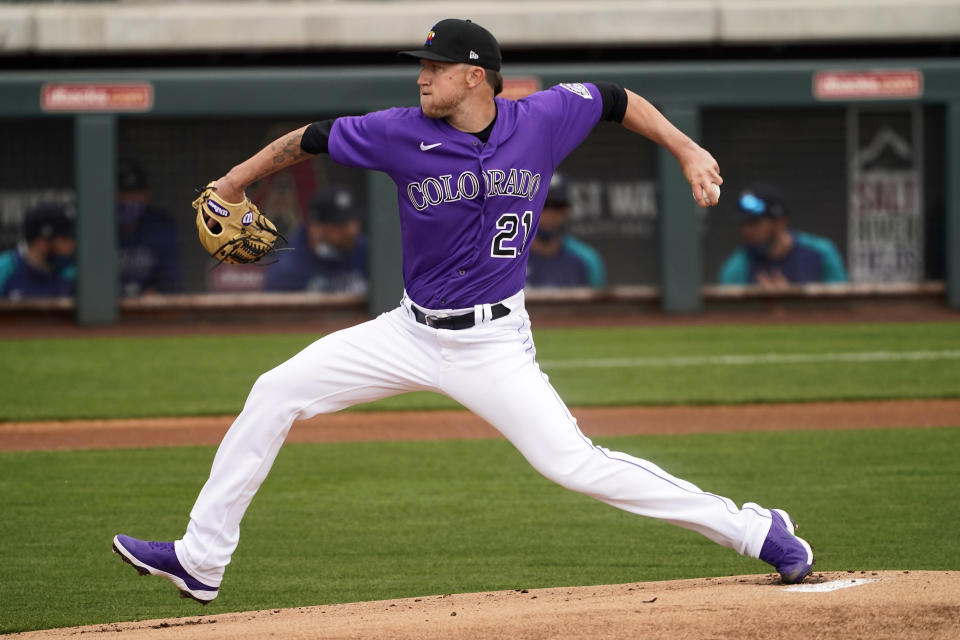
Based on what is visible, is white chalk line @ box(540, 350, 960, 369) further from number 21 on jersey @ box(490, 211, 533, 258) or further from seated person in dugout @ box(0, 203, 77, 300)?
number 21 on jersey @ box(490, 211, 533, 258)

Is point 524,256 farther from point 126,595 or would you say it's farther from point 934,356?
point 934,356

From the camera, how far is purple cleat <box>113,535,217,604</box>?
4000 mm

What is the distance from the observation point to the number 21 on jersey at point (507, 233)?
3967 millimetres

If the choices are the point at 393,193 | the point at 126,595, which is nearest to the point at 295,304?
the point at 393,193

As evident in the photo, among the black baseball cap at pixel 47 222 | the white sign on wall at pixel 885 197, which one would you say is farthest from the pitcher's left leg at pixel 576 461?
the white sign on wall at pixel 885 197

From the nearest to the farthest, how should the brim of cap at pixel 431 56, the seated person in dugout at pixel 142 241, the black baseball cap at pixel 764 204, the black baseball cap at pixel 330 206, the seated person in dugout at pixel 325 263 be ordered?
1. the brim of cap at pixel 431 56
2. the black baseball cap at pixel 764 204
3. the black baseball cap at pixel 330 206
4. the seated person in dugout at pixel 142 241
5. the seated person in dugout at pixel 325 263

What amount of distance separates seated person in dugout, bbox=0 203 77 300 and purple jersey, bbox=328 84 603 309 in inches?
402

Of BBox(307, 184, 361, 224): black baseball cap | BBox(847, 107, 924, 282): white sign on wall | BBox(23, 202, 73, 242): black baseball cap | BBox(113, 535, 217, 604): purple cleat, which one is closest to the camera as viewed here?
BBox(113, 535, 217, 604): purple cleat

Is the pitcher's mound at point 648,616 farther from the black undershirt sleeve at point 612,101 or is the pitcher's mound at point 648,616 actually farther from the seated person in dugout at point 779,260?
the seated person in dugout at point 779,260

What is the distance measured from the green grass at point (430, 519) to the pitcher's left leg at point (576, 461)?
755mm

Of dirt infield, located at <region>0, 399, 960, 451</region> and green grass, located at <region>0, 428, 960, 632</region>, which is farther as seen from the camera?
dirt infield, located at <region>0, 399, 960, 451</region>

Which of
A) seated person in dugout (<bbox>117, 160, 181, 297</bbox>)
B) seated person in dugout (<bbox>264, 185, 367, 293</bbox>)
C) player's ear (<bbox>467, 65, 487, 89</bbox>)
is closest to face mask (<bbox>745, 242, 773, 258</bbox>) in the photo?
seated person in dugout (<bbox>264, 185, 367, 293</bbox>)

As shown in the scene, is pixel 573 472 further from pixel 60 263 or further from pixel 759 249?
pixel 60 263

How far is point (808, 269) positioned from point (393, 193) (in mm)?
4343
